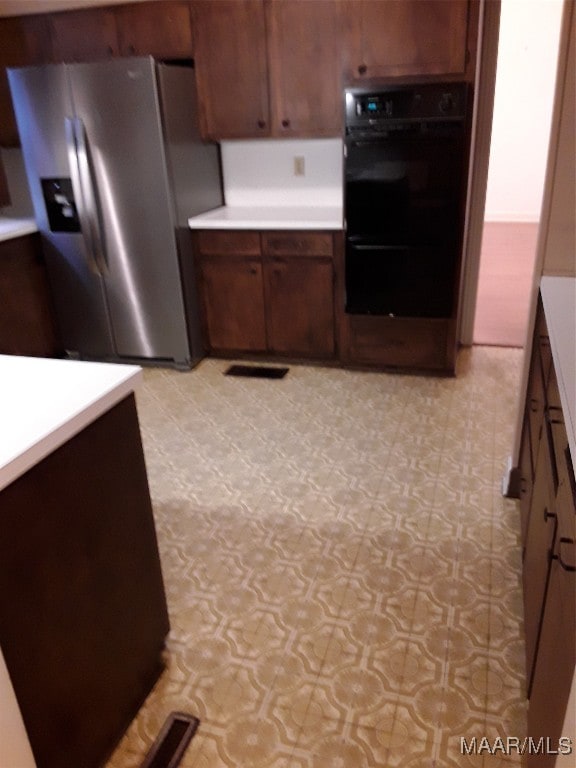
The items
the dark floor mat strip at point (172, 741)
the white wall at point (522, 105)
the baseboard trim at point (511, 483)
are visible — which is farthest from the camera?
the white wall at point (522, 105)

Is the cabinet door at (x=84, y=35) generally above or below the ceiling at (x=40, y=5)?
below

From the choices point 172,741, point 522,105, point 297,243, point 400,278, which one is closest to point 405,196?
point 400,278

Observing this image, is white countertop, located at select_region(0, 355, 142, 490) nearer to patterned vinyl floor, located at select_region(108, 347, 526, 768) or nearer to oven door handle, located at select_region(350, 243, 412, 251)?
patterned vinyl floor, located at select_region(108, 347, 526, 768)

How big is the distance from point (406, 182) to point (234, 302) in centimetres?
127

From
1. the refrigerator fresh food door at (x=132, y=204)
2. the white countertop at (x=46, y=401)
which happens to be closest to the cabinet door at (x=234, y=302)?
the refrigerator fresh food door at (x=132, y=204)

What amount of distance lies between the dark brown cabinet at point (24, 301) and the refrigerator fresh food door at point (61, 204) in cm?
7

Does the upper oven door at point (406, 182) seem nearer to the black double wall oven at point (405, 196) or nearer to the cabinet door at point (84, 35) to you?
the black double wall oven at point (405, 196)

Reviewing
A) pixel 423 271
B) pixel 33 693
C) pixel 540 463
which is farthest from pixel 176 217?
pixel 33 693

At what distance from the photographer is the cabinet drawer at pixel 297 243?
3.56 m

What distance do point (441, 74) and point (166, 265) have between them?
1.79 metres

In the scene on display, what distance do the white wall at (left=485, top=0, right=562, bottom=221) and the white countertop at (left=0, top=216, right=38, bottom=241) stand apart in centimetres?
516

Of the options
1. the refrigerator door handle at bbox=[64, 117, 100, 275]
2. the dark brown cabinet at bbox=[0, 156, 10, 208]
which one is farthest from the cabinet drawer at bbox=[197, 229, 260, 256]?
the dark brown cabinet at bbox=[0, 156, 10, 208]

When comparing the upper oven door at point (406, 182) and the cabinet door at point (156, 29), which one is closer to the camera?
the upper oven door at point (406, 182)

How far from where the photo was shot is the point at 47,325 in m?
3.97
